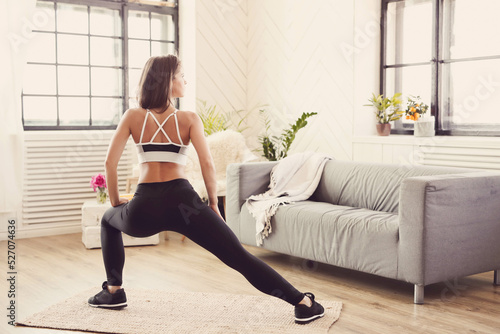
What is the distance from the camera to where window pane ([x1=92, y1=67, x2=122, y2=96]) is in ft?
19.4

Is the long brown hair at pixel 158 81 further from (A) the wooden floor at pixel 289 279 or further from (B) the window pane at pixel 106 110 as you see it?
(B) the window pane at pixel 106 110

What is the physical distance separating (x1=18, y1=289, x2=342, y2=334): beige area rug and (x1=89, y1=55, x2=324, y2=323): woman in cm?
15

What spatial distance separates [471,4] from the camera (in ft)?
15.7

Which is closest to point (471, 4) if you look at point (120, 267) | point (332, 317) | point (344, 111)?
point (344, 111)

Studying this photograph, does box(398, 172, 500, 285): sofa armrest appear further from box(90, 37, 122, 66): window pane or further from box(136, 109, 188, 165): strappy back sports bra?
box(90, 37, 122, 66): window pane

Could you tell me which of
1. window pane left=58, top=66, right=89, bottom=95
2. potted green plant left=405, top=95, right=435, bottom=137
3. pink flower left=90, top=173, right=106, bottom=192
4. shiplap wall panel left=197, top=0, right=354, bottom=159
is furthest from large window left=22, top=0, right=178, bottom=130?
potted green plant left=405, top=95, right=435, bottom=137

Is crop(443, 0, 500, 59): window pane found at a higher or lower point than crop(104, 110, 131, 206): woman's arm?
A: higher

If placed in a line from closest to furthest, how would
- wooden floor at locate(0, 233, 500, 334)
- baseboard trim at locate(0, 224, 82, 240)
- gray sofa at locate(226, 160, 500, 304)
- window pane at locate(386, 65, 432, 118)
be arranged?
wooden floor at locate(0, 233, 500, 334) → gray sofa at locate(226, 160, 500, 304) → window pane at locate(386, 65, 432, 118) → baseboard trim at locate(0, 224, 82, 240)

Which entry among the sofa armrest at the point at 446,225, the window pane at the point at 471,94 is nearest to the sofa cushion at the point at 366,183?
the sofa armrest at the point at 446,225

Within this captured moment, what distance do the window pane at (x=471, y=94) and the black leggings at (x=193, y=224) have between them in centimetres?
258

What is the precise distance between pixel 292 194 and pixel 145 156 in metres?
1.78

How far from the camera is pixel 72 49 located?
18.9 feet

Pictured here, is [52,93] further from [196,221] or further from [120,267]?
[196,221]

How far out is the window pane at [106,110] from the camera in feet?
19.4
